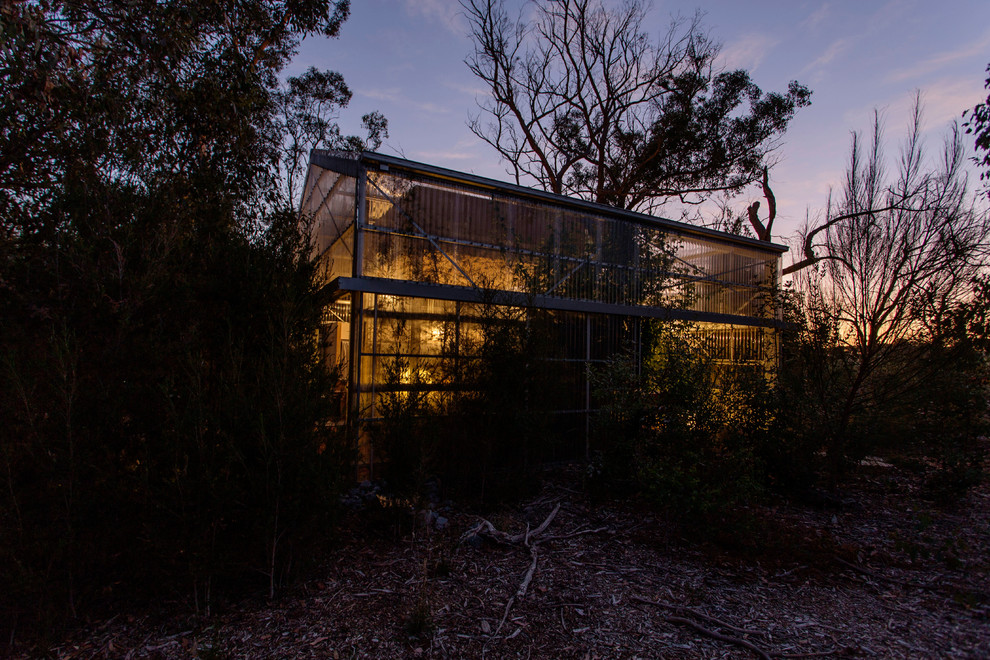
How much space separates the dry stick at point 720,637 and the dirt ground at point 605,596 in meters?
0.01

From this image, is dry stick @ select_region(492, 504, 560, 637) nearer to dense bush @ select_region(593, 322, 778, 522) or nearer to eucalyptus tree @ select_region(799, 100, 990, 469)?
dense bush @ select_region(593, 322, 778, 522)

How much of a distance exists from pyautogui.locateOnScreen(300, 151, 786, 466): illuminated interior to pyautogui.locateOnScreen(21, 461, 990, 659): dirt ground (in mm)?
1875

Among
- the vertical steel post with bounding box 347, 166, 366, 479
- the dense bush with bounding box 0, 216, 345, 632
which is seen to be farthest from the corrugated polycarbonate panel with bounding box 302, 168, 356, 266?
the dense bush with bounding box 0, 216, 345, 632

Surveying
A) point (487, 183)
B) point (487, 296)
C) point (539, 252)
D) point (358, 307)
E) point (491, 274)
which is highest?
point (487, 183)

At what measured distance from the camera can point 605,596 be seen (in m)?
4.05

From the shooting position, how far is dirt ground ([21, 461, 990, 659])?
3311 mm

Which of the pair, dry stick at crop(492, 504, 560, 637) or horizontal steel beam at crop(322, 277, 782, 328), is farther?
horizontal steel beam at crop(322, 277, 782, 328)

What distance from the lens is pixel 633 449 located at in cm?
659

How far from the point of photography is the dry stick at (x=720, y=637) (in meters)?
3.24

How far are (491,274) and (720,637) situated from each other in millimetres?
5985

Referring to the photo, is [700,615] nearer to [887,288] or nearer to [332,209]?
[887,288]

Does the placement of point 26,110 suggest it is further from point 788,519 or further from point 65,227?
point 788,519

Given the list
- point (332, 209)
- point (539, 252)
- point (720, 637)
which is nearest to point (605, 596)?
point (720, 637)

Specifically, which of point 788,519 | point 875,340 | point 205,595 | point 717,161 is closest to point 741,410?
point 788,519
